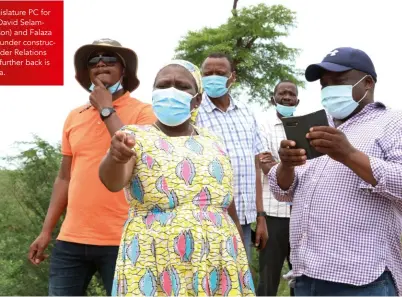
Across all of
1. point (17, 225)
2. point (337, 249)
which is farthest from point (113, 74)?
point (17, 225)

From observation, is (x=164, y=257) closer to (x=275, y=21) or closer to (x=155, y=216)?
(x=155, y=216)

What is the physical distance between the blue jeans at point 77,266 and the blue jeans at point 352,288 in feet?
4.03

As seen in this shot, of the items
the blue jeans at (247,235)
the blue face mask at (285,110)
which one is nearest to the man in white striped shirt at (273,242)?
the blue face mask at (285,110)

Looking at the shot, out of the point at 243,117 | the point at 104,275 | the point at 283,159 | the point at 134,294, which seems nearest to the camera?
the point at 134,294

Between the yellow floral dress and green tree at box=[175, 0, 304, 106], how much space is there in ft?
37.1

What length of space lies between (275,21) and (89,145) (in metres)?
11.8

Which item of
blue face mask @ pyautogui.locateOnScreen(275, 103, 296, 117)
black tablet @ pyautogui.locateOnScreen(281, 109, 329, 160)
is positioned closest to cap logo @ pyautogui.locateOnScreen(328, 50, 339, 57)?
black tablet @ pyautogui.locateOnScreen(281, 109, 329, 160)

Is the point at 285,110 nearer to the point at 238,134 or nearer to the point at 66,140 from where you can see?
the point at 238,134

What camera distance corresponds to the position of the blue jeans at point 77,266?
3709 mm

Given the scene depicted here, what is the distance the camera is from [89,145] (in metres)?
3.82

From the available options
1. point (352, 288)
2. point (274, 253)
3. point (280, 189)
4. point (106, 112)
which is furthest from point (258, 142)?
point (352, 288)

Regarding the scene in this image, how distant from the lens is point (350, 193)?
9.44ft

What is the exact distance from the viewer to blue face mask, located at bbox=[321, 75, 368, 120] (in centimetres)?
301

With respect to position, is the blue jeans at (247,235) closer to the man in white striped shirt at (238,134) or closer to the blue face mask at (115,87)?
the man in white striped shirt at (238,134)
